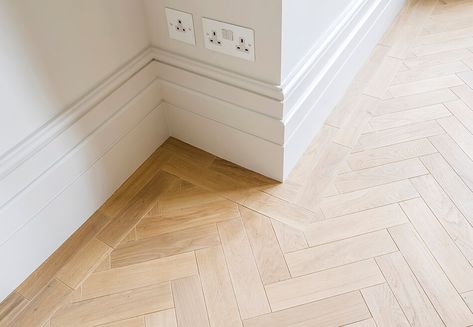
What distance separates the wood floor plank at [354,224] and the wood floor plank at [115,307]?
0.43 meters

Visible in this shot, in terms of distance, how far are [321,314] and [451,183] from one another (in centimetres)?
60

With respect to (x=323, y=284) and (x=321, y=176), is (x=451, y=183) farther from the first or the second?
(x=323, y=284)

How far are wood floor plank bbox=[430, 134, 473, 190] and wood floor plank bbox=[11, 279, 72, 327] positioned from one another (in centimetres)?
118

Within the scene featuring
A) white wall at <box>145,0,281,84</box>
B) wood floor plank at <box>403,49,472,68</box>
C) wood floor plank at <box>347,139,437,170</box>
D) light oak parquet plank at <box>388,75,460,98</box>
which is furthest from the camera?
wood floor plank at <box>403,49,472,68</box>

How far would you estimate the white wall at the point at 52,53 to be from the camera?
946mm

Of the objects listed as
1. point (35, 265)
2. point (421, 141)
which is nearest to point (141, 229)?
point (35, 265)

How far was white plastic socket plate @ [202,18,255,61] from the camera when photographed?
1.11 metres

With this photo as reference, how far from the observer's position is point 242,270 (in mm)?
1149

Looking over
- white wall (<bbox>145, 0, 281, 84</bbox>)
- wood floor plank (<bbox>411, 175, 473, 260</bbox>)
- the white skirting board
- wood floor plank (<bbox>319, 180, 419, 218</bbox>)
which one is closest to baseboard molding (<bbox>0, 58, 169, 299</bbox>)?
the white skirting board

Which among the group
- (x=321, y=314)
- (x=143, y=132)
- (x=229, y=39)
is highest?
(x=229, y=39)

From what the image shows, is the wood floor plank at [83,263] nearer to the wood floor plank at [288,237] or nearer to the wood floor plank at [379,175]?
the wood floor plank at [288,237]

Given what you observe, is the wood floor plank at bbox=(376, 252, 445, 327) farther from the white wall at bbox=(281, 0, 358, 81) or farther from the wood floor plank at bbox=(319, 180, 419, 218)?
the white wall at bbox=(281, 0, 358, 81)

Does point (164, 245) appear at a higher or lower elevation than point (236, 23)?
lower

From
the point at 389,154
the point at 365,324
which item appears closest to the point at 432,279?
the point at 365,324
